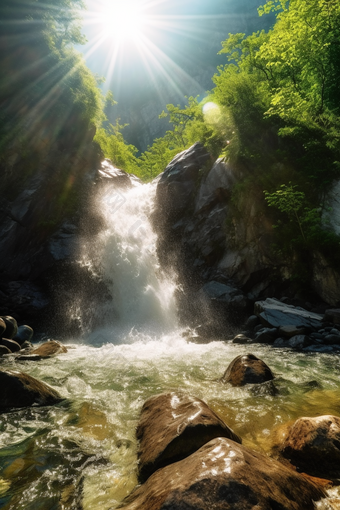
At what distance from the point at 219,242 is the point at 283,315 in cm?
684

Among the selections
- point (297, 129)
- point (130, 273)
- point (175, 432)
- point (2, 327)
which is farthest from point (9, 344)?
point (297, 129)

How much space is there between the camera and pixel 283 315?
36.2 feet

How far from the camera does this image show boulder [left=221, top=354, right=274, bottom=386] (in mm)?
5805

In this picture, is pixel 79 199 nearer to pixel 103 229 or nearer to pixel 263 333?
pixel 103 229

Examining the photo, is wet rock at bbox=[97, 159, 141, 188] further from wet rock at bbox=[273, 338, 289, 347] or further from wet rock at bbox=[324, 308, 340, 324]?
wet rock at bbox=[324, 308, 340, 324]

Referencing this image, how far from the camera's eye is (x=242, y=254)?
15.2 m

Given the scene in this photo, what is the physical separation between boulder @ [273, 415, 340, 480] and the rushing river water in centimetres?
38

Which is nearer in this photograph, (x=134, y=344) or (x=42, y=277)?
(x=134, y=344)

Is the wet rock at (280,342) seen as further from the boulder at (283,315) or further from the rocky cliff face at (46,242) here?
the rocky cliff face at (46,242)

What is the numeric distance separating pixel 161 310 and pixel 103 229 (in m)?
9.17

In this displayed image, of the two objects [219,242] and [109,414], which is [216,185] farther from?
[109,414]

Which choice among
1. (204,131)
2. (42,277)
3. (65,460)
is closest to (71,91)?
(204,131)

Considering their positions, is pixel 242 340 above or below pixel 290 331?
below

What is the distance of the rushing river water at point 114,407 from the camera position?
290cm
